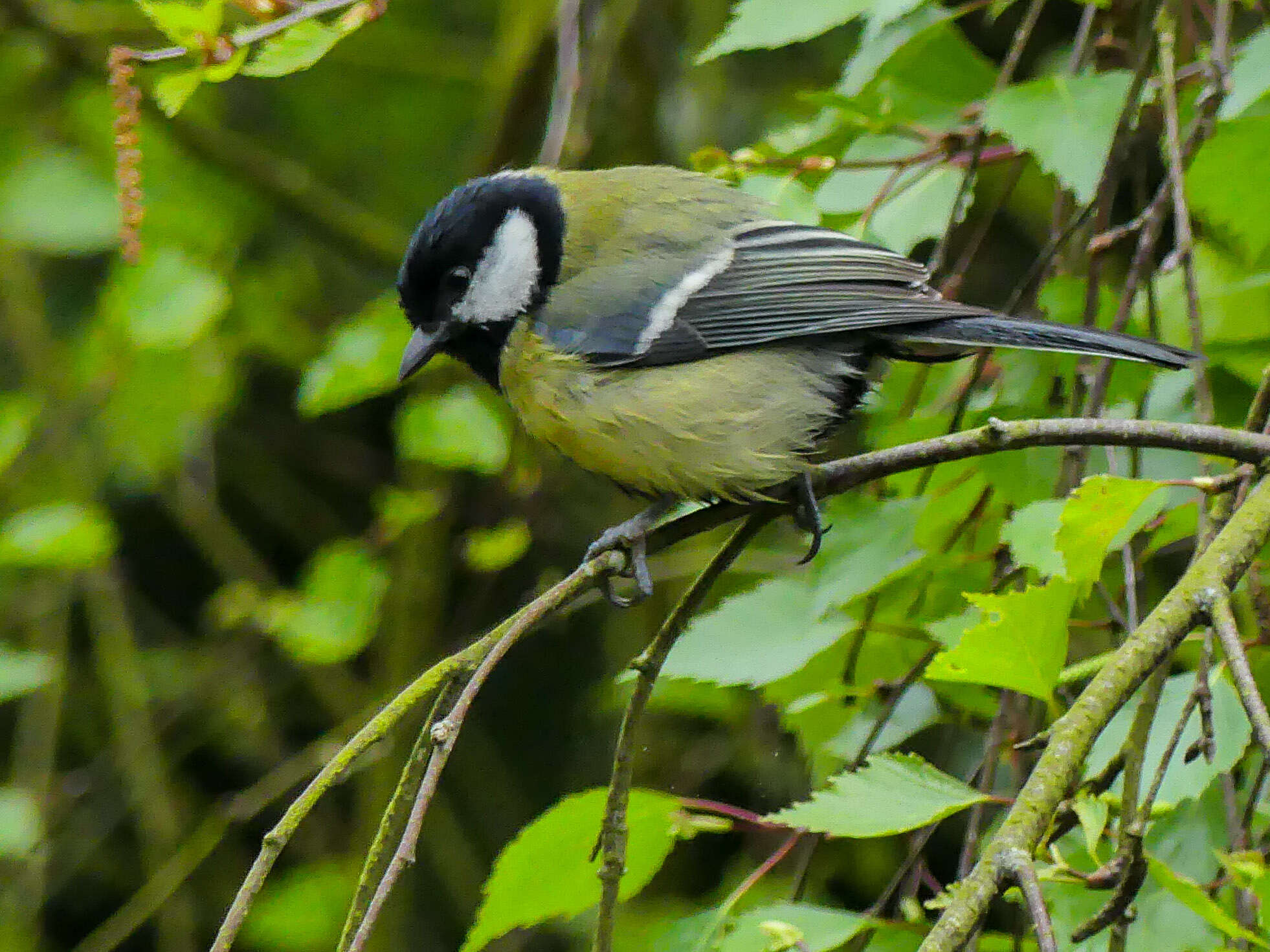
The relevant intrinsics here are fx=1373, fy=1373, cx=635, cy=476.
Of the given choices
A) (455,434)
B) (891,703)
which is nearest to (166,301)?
(455,434)

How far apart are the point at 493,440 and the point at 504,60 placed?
1396 mm

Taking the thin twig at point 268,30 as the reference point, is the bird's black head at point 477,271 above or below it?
below

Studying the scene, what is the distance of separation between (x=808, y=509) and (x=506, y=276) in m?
0.69

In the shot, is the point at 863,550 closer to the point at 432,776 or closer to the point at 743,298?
the point at 743,298

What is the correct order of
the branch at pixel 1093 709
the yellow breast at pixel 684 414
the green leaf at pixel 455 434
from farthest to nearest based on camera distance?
the green leaf at pixel 455 434
the yellow breast at pixel 684 414
the branch at pixel 1093 709

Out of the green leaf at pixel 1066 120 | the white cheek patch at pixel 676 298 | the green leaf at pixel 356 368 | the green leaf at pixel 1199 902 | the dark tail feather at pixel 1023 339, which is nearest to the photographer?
the green leaf at pixel 1199 902

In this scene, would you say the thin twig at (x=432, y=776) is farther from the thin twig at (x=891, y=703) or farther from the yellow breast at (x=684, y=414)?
the yellow breast at (x=684, y=414)

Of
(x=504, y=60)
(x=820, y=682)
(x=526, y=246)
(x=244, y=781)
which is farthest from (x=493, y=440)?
(x=244, y=781)

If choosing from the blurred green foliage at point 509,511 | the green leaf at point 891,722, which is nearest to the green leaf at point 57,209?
the blurred green foliage at point 509,511

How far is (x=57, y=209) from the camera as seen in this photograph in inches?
139

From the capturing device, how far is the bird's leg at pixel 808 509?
1.85m

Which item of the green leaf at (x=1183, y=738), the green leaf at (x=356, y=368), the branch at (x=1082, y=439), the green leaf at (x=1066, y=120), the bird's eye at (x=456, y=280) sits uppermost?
the green leaf at (x=1066, y=120)

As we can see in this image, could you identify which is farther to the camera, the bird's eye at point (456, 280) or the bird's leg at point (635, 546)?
the bird's eye at point (456, 280)

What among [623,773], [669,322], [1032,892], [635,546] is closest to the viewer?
[1032,892]
